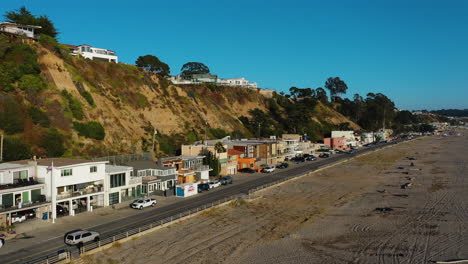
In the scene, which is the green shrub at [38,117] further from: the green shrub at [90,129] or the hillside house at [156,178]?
the hillside house at [156,178]

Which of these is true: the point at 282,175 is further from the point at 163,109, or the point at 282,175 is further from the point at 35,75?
the point at 35,75

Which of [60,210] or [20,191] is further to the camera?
[60,210]

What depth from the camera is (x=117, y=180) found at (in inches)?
1534

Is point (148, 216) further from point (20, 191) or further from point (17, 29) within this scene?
point (17, 29)

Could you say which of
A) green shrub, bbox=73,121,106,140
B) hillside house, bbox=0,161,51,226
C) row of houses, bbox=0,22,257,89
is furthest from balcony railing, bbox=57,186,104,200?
row of houses, bbox=0,22,257,89

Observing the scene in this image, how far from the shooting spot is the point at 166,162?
159ft

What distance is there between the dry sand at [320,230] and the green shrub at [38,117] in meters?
30.0

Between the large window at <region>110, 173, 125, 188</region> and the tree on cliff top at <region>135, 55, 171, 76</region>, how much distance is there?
219 feet

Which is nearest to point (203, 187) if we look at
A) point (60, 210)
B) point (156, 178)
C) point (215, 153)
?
point (156, 178)

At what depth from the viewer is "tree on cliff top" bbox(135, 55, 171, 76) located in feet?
338

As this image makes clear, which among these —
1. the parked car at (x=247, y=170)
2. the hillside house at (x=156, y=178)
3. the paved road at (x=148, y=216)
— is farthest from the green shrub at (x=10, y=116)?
the parked car at (x=247, y=170)

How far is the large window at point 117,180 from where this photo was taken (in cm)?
3847

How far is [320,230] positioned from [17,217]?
84.5ft

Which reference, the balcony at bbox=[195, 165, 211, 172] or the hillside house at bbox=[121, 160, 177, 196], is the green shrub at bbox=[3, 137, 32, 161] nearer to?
the hillside house at bbox=[121, 160, 177, 196]
